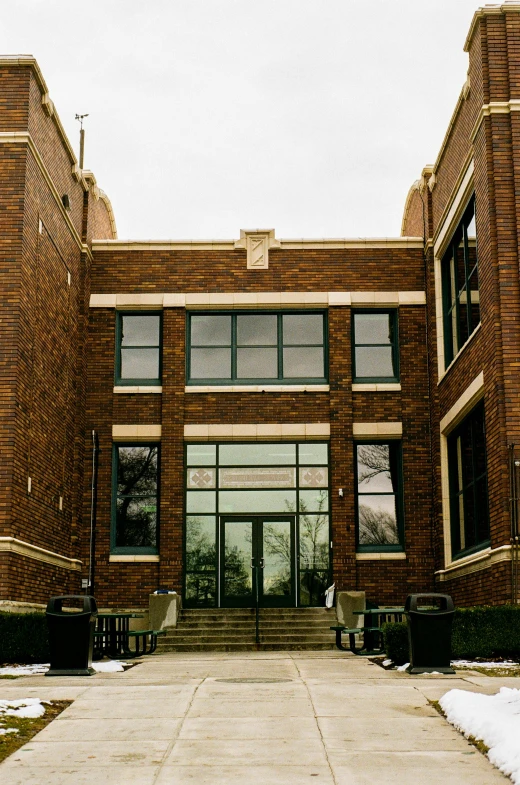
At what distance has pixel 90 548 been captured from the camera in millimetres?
22531

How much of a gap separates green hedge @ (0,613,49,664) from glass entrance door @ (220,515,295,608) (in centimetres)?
751

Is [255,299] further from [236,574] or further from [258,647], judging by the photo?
[258,647]

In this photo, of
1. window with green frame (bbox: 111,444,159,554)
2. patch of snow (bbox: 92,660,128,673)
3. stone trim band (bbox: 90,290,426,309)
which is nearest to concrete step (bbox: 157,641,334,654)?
window with green frame (bbox: 111,444,159,554)

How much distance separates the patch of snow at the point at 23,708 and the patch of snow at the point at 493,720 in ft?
11.5

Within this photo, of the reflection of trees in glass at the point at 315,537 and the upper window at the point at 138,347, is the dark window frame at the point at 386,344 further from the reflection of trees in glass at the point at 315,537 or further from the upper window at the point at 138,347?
the upper window at the point at 138,347

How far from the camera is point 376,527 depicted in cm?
2314

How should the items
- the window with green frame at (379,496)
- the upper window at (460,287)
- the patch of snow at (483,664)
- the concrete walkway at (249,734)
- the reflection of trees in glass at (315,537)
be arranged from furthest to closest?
the window with green frame at (379,496)
the reflection of trees in glass at (315,537)
the upper window at (460,287)
the patch of snow at (483,664)
the concrete walkway at (249,734)

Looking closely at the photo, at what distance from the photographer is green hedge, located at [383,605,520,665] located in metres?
14.0

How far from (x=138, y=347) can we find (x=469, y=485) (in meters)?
8.81

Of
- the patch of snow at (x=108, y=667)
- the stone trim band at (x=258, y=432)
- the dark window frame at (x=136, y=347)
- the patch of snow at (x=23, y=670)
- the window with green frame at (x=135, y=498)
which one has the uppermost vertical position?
the dark window frame at (x=136, y=347)

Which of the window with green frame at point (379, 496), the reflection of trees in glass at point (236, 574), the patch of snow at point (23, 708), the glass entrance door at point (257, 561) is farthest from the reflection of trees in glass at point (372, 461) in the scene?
the patch of snow at point (23, 708)

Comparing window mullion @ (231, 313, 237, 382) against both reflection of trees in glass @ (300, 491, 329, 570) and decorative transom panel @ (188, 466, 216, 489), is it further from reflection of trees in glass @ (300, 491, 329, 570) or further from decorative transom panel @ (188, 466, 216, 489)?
reflection of trees in glass @ (300, 491, 329, 570)

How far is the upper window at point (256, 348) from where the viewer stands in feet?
78.4

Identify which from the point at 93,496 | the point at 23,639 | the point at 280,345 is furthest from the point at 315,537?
the point at 23,639
